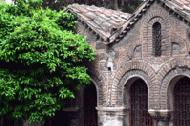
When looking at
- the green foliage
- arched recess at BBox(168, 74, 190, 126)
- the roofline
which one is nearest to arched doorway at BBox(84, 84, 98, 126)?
the green foliage

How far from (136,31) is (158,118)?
3097 mm

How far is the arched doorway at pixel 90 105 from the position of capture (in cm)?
1719

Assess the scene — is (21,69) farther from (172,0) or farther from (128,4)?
(128,4)

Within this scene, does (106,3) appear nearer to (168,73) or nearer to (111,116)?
(111,116)

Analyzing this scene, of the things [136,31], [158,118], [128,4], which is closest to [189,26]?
[136,31]

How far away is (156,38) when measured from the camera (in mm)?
14906

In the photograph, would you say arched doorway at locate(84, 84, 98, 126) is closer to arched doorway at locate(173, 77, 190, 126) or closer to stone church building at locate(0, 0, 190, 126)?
stone church building at locate(0, 0, 190, 126)

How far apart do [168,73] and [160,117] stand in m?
1.47

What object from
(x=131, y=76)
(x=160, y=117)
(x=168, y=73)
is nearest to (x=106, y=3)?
(x=131, y=76)

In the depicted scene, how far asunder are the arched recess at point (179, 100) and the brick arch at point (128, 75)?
2.32 feet

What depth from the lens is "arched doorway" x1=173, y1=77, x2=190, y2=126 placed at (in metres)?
14.3

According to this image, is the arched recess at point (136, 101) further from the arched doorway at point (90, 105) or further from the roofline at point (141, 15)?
the arched doorway at point (90, 105)

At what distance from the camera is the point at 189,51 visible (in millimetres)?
13773

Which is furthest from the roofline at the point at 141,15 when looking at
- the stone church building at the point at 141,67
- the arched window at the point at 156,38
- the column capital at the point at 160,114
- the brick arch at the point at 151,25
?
the column capital at the point at 160,114
